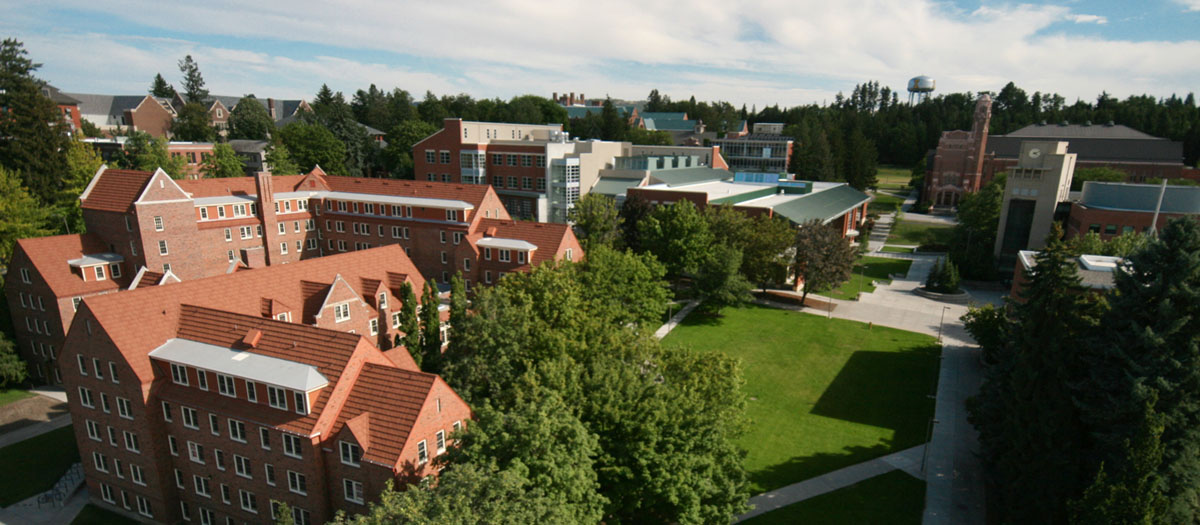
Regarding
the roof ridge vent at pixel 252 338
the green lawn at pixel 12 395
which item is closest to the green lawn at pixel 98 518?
the roof ridge vent at pixel 252 338

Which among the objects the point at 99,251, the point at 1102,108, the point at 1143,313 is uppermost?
the point at 1102,108

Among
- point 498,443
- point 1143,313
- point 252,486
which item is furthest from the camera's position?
point 252,486

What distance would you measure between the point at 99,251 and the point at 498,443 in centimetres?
4326

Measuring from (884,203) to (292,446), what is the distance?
135967 mm

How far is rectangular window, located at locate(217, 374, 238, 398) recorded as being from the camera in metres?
27.0

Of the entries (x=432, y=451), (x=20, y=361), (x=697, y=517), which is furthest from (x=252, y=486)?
(x=20, y=361)

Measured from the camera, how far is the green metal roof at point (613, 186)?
8169cm

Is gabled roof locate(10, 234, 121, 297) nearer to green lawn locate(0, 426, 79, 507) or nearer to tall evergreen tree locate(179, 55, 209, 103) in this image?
green lawn locate(0, 426, 79, 507)

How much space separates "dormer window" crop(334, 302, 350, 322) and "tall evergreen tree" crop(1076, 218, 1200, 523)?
38.8 m

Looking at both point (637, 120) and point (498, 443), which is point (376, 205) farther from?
point (637, 120)

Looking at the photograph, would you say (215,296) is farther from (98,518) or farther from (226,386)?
(98,518)

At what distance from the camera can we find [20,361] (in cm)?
4312

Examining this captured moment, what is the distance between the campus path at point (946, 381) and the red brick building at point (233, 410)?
82.4ft

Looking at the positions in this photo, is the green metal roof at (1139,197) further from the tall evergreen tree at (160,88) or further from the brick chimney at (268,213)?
the tall evergreen tree at (160,88)
